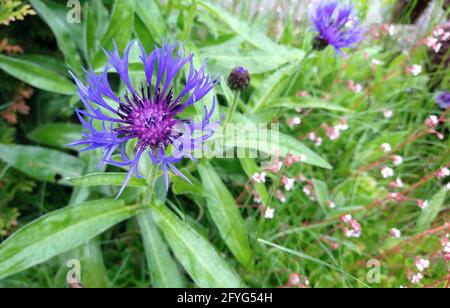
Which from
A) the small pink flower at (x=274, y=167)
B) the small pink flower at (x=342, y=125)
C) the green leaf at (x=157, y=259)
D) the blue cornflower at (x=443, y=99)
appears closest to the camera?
the green leaf at (x=157, y=259)

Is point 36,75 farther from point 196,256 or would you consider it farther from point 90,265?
point 196,256

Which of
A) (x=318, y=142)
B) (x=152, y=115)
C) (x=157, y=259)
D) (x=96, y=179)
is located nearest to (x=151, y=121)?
(x=152, y=115)

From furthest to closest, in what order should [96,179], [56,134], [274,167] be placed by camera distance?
[56,134] < [274,167] < [96,179]

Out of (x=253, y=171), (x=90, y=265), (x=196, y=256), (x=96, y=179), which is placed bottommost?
(x=90, y=265)

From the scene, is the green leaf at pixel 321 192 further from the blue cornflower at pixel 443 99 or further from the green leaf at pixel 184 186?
the blue cornflower at pixel 443 99

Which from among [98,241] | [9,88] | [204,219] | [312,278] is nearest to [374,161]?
[312,278]

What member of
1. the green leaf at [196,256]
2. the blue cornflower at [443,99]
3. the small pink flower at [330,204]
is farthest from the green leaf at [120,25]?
the blue cornflower at [443,99]
